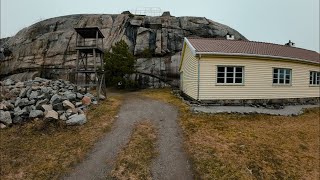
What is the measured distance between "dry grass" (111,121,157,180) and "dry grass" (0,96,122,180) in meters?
1.72

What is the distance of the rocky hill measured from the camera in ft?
107

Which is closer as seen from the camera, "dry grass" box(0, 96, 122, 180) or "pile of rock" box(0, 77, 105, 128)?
"dry grass" box(0, 96, 122, 180)

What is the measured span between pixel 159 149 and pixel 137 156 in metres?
1.15

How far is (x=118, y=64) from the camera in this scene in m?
27.3

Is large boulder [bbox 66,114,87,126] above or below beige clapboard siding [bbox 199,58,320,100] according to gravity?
below

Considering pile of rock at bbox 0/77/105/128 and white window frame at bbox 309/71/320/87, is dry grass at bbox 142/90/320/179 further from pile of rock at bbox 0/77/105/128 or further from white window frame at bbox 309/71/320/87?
white window frame at bbox 309/71/320/87

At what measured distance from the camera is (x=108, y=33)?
3491cm

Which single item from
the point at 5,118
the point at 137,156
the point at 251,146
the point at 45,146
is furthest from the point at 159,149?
the point at 5,118

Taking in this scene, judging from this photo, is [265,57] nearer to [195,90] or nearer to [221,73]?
[221,73]

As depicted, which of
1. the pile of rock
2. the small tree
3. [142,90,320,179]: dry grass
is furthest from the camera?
the small tree

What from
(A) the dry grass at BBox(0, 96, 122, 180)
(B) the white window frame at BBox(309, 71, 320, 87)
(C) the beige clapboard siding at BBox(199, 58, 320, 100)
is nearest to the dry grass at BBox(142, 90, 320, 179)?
(C) the beige clapboard siding at BBox(199, 58, 320, 100)

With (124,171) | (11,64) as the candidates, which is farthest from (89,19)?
(124,171)

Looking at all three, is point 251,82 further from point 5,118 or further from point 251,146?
point 5,118

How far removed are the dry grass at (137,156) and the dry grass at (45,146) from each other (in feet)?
5.63
